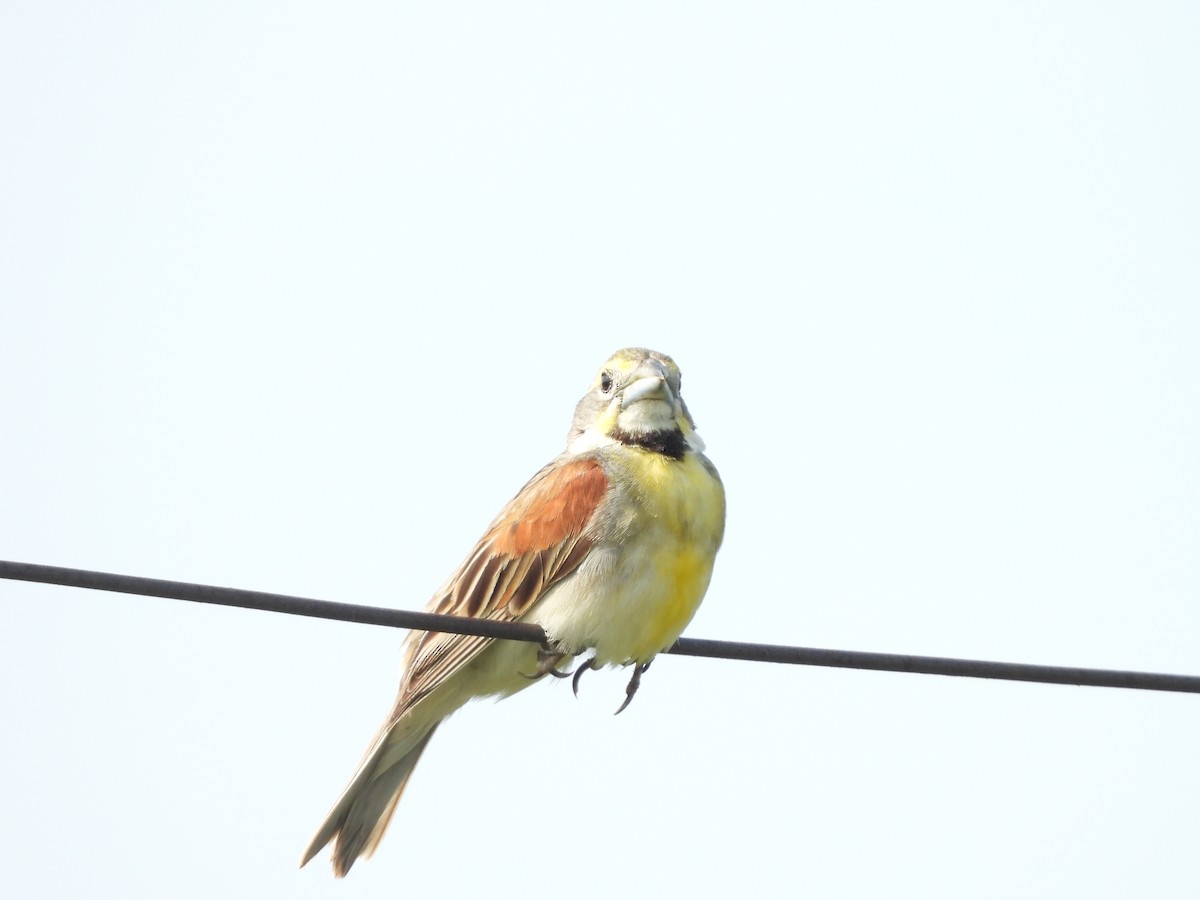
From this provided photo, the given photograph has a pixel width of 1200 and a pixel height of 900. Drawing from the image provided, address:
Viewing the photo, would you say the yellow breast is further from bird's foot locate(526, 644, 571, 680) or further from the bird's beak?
the bird's beak

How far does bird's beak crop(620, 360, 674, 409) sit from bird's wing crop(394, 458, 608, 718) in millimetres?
499

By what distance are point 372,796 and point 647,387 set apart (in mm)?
2517

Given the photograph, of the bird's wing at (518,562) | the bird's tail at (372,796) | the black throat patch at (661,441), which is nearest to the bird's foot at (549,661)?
the bird's wing at (518,562)

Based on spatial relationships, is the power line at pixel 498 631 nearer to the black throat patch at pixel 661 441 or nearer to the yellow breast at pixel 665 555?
the yellow breast at pixel 665 555

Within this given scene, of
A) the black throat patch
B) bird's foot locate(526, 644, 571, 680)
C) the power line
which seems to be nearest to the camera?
the power line

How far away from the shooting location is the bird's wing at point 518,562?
8.01 meters

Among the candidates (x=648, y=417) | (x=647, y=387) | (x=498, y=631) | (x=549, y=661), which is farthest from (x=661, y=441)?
(x=498, y=631)

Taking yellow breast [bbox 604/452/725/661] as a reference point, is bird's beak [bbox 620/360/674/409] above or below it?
above

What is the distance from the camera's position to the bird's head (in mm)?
8523

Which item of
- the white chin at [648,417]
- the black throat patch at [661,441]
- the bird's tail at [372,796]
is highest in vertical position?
the white chin at [648,417]

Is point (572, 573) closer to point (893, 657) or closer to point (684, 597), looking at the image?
point (684, 597)

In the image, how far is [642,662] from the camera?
800cm

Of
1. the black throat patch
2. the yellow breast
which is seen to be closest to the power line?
the yellow breast

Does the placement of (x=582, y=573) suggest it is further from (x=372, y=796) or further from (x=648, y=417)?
(x=372, y=796)
